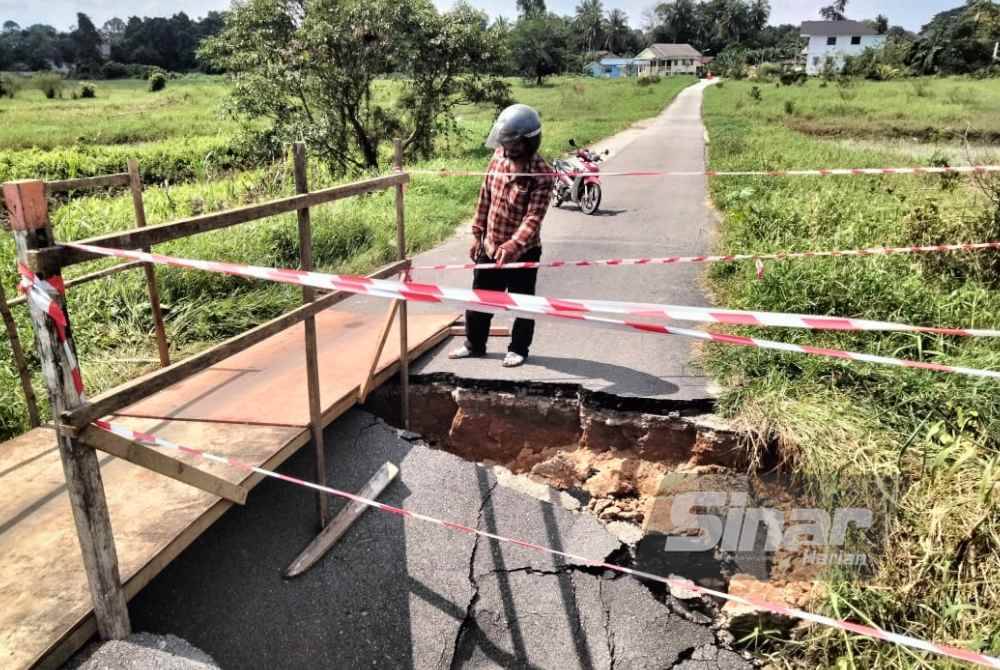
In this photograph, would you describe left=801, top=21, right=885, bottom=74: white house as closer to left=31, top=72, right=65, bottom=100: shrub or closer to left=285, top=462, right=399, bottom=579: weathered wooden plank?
left=31, top=72, right=65, bottom=100: shrub

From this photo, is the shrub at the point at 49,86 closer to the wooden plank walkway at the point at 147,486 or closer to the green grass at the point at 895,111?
the green grass at the point at 895,111

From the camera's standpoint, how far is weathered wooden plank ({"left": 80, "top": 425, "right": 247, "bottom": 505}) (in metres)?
2.00

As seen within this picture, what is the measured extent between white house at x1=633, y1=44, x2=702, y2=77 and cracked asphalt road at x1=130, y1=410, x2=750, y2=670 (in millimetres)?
107955

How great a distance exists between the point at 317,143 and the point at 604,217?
6179mm

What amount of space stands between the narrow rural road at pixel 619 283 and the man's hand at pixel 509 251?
2.69ft

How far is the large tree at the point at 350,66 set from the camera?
1244 centimetres

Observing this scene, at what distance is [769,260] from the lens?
5.76 metres

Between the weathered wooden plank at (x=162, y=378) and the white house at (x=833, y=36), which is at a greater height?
the white house at (x=833, y=36)

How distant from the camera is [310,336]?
3.05m

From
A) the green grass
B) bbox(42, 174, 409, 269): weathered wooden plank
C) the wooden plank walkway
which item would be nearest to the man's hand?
the wooden plank walkway

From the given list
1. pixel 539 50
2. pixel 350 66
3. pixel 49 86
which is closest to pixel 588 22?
pixel 539 50

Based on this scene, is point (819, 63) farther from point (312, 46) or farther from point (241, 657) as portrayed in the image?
point (241, 657)
